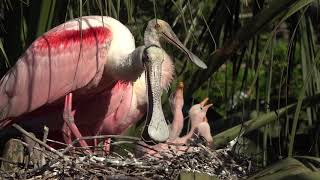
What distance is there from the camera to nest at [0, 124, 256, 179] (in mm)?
4715

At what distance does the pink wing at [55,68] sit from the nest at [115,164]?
36.2 inches

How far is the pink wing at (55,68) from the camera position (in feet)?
21.2

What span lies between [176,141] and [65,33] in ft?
3.97

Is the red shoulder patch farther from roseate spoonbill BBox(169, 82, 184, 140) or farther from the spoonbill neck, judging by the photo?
roseate spoonbill BBox(169, 82, 184, 140)

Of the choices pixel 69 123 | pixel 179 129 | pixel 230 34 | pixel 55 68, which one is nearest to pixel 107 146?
pixel 179 129

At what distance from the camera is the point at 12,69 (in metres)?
6.29

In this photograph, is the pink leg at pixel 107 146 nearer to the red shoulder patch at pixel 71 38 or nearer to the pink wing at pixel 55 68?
the pink wing at pixel 55 68

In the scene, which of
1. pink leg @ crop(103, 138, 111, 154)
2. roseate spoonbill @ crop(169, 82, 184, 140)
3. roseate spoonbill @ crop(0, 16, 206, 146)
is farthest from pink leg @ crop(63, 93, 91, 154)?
roseate spoonbill @ crop(169, 82, 184, 140)

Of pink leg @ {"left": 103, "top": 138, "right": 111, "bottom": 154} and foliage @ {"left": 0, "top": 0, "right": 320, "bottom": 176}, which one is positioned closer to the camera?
foliage @ {"left": 0, "top": 0, "right": 320, "bottom": 176}

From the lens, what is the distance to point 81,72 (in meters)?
6.57

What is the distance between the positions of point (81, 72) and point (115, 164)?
5.27 ft

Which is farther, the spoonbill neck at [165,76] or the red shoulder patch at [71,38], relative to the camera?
the red shoulder patch at [71,38]

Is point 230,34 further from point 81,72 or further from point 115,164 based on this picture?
point 115,164

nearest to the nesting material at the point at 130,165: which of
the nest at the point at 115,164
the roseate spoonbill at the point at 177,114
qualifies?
the nest at the point at 115,164
